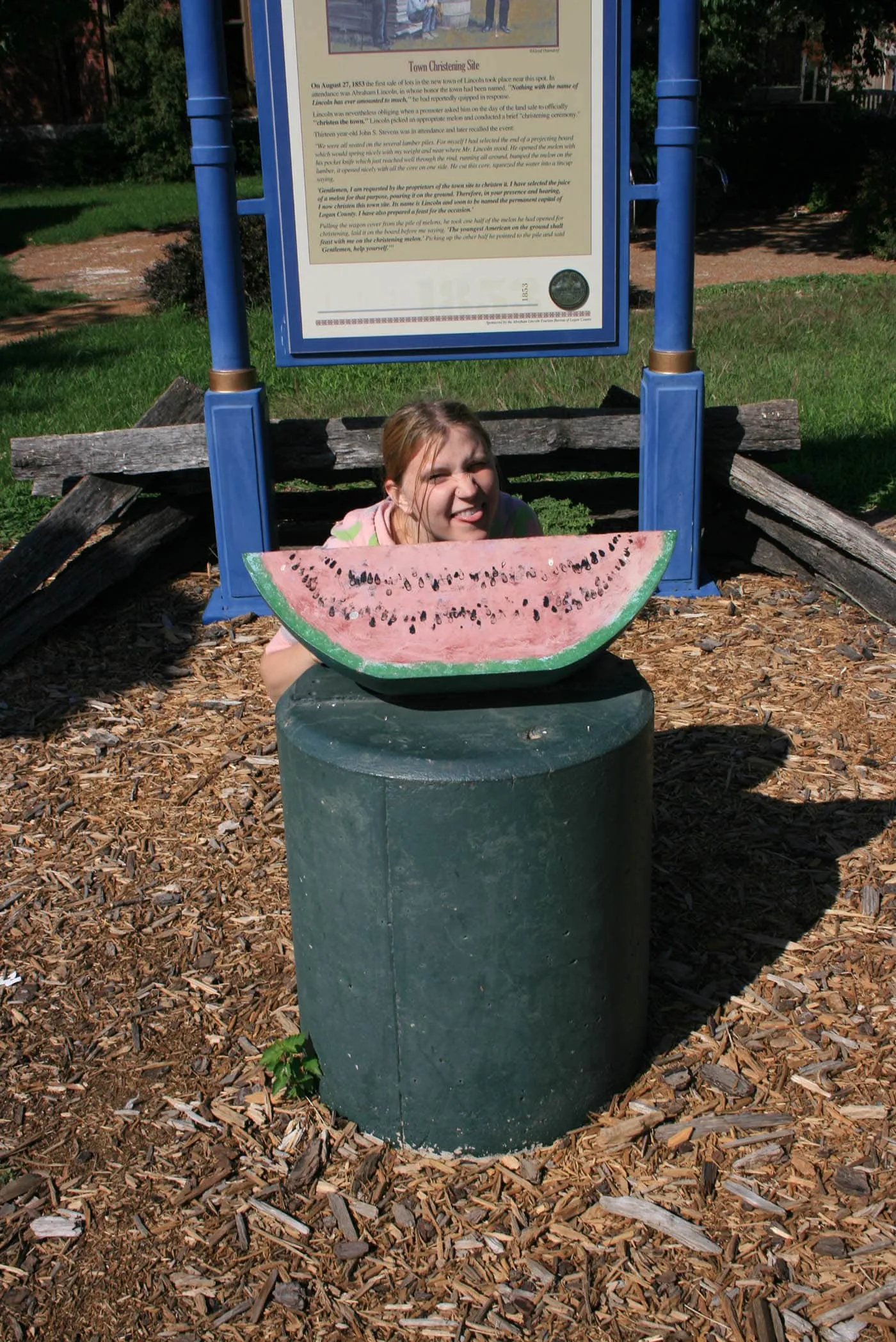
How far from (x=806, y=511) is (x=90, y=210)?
21.4 metres

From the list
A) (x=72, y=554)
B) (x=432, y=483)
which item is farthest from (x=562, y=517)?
(x=432, y=483)

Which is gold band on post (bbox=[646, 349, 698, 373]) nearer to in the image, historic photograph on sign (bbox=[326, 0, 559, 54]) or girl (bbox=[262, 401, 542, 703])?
historic photograph on sign (bbox=[326, 0, 559, 54])

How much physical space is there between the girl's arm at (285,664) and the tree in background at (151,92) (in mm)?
25761

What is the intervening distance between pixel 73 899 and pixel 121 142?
27800mm

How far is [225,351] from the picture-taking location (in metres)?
5.35

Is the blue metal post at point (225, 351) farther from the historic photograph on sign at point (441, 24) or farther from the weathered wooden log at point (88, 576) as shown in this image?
the historic photograph on sign at point (441, 24)

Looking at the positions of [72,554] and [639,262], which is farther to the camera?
[639,262]

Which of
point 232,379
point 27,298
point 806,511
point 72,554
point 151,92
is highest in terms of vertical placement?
→ point 151,92

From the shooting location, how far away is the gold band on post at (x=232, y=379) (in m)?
5.34

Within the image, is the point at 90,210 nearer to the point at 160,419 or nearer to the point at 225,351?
the point at 160,419

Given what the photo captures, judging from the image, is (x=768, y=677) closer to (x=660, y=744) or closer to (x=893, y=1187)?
(x=660, y=744)

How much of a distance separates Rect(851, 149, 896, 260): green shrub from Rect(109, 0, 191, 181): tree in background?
14.6 metres

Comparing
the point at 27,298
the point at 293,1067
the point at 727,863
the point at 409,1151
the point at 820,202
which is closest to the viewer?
the point at 409,1151

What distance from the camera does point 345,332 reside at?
5.28 m
